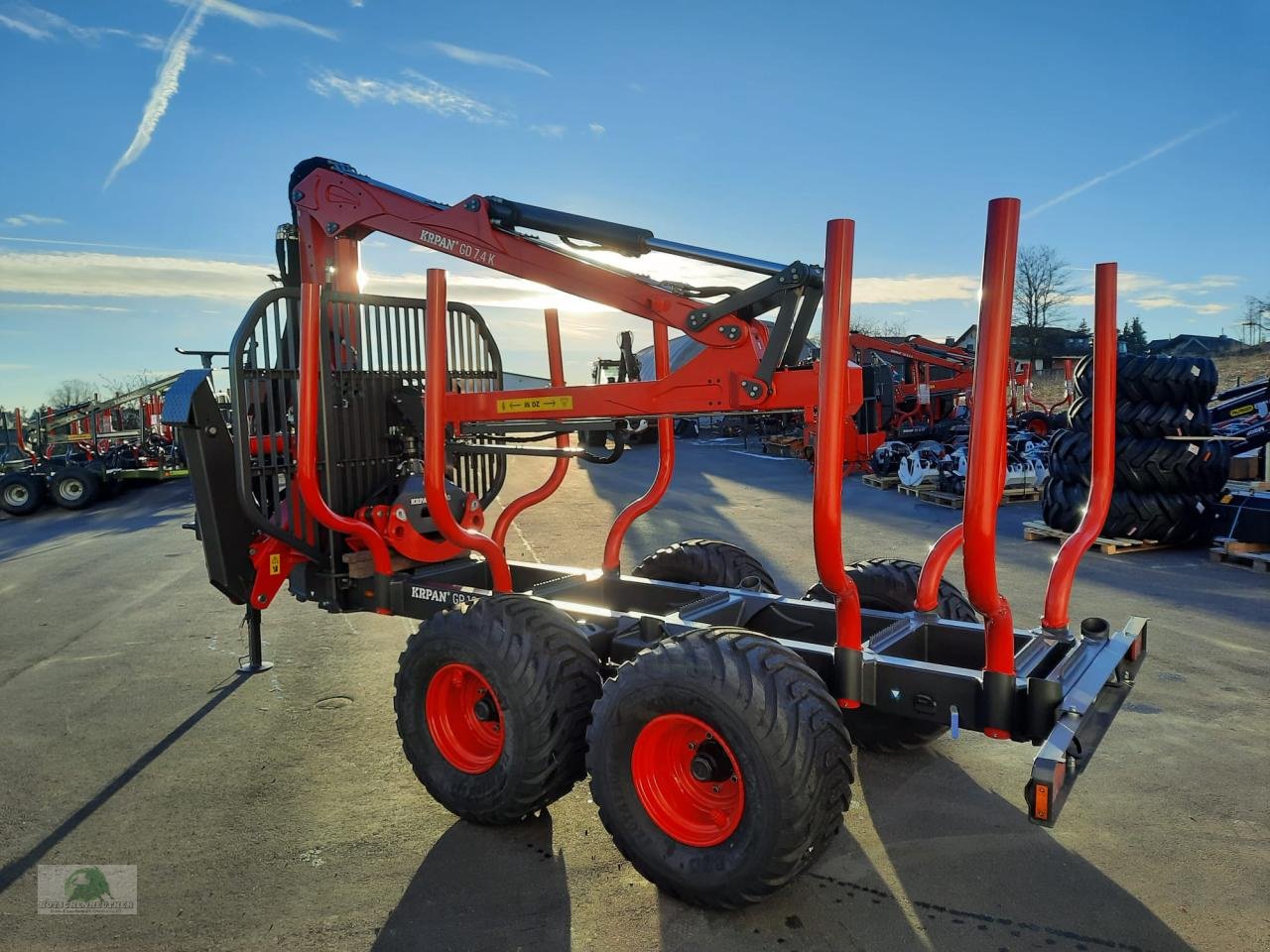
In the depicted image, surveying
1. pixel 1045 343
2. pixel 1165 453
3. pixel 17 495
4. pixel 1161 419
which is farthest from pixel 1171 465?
pixel 1045 343

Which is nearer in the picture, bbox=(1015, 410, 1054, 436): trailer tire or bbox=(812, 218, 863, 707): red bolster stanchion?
bbox=(812, 218, 863, 707): red bolster stanchion

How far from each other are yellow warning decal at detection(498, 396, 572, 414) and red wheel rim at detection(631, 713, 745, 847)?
60.9 inches

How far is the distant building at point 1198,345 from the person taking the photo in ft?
180

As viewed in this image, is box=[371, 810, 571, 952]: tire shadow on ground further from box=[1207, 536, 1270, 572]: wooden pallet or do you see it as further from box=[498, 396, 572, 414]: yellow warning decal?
box=[1207, 536, 1270, 572]: wooden pallet

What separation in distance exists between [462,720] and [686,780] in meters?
1.20

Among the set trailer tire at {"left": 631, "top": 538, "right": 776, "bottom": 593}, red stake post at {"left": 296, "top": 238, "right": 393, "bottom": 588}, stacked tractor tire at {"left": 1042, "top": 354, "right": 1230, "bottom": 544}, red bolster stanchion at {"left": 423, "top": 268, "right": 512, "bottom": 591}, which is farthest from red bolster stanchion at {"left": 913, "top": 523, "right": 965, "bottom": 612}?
stacked tractor tire at {"left": 1042, "top": 354, "right": 1230, "bottom": 544}

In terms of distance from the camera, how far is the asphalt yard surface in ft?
10.2

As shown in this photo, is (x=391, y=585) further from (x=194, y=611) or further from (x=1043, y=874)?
(x=194, y=611)

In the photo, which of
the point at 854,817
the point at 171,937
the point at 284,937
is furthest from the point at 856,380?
the point at 171,937

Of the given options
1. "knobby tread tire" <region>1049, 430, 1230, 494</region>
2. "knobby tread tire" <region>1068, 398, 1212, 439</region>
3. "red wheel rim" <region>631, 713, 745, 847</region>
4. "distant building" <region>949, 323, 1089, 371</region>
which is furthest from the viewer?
"distant building" <region>949, 323, 1089, 371</region>

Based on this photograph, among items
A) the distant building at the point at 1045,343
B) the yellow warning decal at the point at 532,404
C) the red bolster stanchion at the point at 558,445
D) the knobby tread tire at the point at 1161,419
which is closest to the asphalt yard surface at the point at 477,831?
the red bolster stanchion at the point at 558,445

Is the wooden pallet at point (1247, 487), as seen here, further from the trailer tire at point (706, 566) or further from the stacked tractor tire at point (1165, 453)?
the trailer tire at point (706, 566)

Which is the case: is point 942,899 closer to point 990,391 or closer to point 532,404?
point 990,391

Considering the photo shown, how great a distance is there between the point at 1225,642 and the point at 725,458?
18086mm
